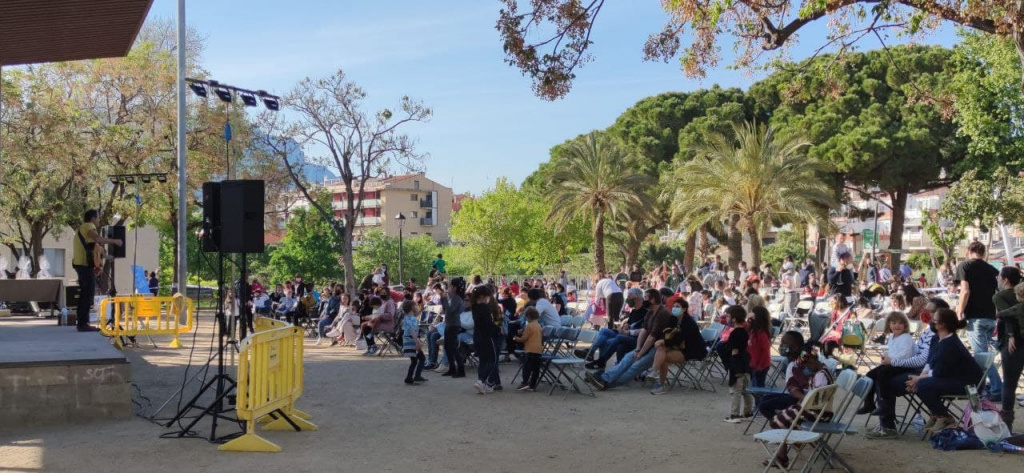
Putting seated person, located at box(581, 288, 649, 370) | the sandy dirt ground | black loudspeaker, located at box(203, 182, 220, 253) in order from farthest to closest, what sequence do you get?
1. seated person, located at box(581, 288, 649, 370)
2. black loudspeaker, located at box(203, 182, 220, 253)
3. the sandy dirt ground

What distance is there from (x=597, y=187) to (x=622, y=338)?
23.9 metres

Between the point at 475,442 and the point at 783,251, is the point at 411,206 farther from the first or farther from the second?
the point at 475,442

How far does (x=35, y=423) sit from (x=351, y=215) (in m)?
25.5

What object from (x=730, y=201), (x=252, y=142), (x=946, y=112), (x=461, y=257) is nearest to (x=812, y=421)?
(x=946, y=112)

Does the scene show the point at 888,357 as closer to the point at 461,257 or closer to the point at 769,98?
the point at 769,98

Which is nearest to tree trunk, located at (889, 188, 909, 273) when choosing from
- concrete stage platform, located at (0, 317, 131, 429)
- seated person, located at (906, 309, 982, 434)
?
seated person, located at (906, 309, 982, 434)

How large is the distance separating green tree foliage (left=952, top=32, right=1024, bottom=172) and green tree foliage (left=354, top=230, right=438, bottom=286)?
41604 mm

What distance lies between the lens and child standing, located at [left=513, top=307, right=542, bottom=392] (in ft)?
37.5

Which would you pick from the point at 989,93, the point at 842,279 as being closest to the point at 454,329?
the point at 842,279

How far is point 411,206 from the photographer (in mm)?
102938

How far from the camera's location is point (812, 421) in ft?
23.0

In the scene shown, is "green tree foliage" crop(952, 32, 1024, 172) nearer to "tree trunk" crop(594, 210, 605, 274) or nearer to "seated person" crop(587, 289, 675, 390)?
"tree trunk" crop(594, 210, 605, 274)

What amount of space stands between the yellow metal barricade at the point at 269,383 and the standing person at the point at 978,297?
7115 mm

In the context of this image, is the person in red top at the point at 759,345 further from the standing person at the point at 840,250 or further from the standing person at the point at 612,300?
the standing person at the point at 840,250
